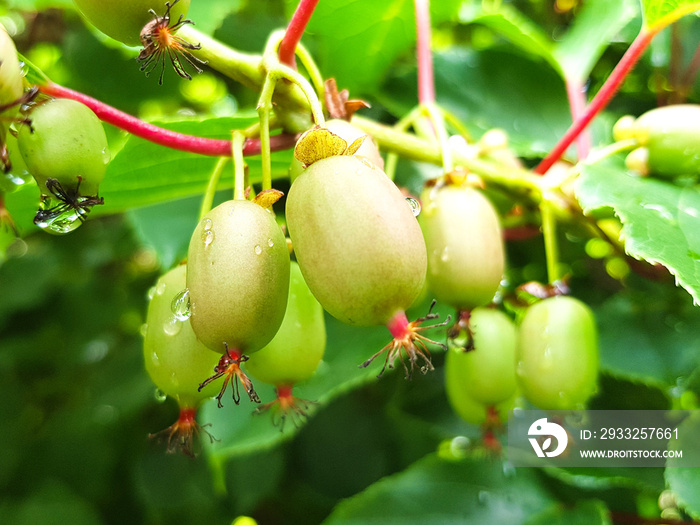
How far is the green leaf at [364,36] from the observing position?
144 centimetres

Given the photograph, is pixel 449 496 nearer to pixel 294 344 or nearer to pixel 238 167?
pixel 294 344

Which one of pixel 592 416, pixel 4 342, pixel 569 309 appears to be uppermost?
pixel 569 309

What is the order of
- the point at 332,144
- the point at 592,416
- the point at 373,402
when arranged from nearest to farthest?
the point at 332,144 → the point at 592,416 → the point at 373,402

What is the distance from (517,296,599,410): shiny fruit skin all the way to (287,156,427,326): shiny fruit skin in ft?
1.34

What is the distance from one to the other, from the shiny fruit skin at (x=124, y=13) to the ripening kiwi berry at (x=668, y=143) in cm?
79

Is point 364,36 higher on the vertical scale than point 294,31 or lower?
lower

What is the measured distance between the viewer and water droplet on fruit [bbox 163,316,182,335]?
709 millimetres

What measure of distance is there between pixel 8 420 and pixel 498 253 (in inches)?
78.4

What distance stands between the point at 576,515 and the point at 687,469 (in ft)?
0.87

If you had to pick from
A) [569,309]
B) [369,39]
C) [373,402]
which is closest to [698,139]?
[569,309]

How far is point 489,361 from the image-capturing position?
97 centimetres

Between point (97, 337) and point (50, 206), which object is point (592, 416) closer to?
point (50, 206)

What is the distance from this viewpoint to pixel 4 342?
2.26m

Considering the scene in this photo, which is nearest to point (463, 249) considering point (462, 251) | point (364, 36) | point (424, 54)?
point (462, 251)
